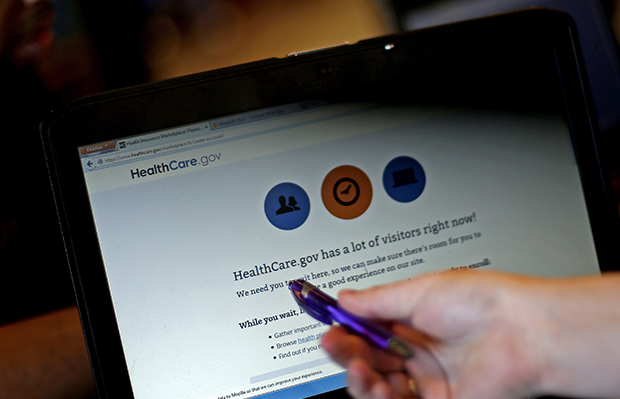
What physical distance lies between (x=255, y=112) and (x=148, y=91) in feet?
0.34

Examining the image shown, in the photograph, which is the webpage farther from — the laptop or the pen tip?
the pen tip

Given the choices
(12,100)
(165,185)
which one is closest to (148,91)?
(165,185)

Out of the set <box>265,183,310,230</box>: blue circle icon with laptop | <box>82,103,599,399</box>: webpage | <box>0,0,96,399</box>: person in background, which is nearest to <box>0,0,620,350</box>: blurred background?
<box>0,0,96,399</box>: person in background

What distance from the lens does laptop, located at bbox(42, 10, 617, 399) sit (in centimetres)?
42

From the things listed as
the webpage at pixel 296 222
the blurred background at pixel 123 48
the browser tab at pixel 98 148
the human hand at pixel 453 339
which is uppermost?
the blurred background at pixel 123 48

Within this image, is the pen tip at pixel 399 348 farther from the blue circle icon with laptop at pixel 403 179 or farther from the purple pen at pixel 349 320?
the blue circle icon with laptop at pixel 403 179

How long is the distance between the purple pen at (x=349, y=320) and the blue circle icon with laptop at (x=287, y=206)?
0.09 m

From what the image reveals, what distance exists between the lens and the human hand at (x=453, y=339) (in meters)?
0.30

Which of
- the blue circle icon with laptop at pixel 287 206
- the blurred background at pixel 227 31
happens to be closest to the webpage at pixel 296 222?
the blue circle icon with laptop at pixel 287 206

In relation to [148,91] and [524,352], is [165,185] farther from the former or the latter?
[524,352]

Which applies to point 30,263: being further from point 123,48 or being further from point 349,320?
point 349,320

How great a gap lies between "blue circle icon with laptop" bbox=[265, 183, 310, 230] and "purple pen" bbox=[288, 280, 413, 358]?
9 cm

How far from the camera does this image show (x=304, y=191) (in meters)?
0.45

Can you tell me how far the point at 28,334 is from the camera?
0.68 m
